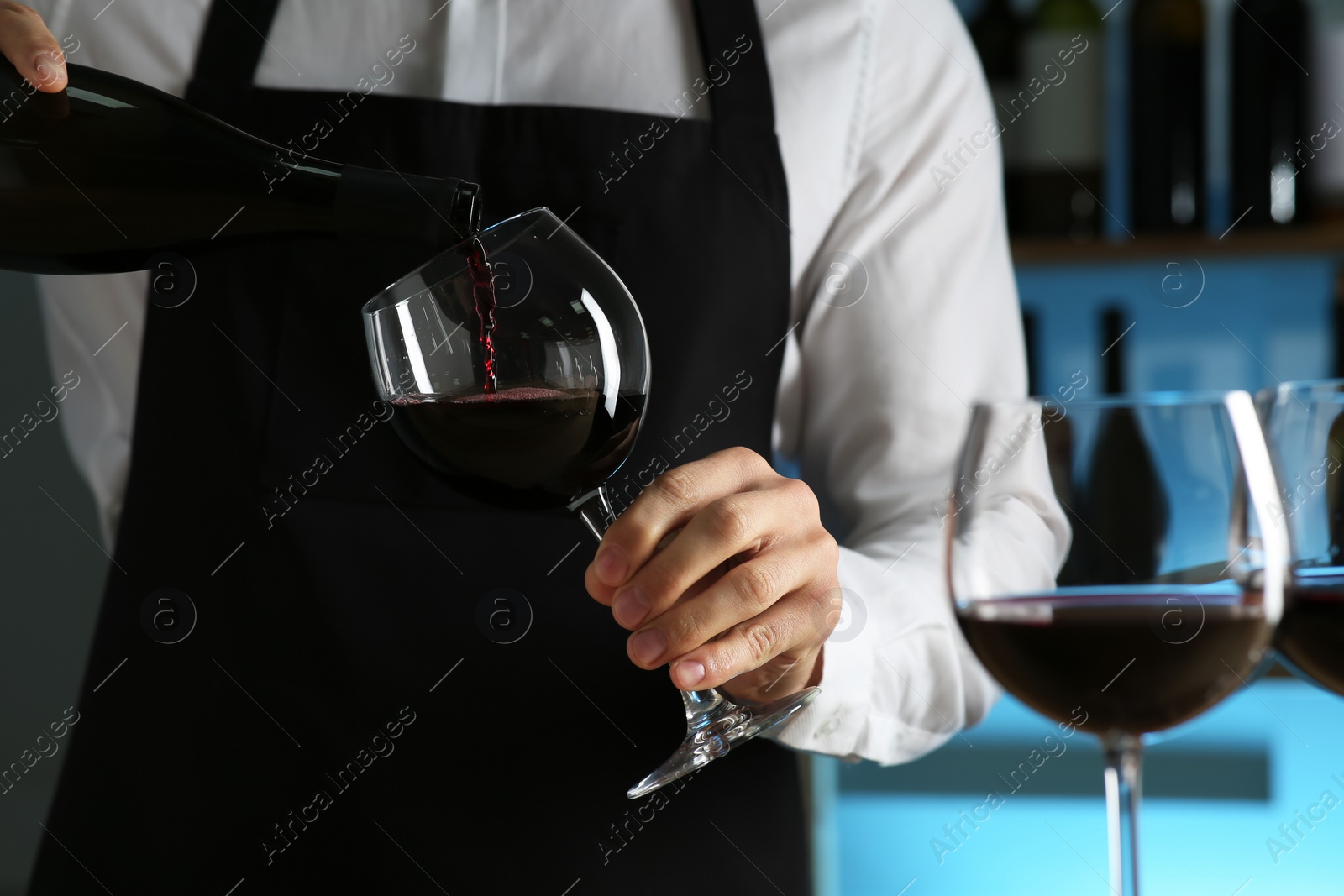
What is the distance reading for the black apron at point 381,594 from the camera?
83 cm

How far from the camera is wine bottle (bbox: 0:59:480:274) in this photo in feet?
2.10

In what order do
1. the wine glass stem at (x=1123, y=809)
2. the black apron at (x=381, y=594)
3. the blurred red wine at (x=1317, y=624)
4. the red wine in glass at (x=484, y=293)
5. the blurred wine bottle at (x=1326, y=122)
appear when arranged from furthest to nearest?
the blurred wine bottle at (x=1326, y=122)
the black apron at (x=381, y=594)
the red wine in glass at (x=484, y=293)
the blurred red wine at (x=1317, y=624)
the wine glass stem at (x=1123, y=809)

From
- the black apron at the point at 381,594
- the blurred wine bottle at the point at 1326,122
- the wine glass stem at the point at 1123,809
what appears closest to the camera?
the wine glass stem at the point at 1123,809

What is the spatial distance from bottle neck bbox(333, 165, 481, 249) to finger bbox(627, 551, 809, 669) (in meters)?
0.22

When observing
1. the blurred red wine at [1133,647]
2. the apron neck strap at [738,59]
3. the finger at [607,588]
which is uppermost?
the apron neck strap at [738,59]

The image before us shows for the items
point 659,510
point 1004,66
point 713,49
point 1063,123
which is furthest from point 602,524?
point 1004,66

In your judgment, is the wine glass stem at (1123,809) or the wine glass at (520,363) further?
the wine glass at (520,363)

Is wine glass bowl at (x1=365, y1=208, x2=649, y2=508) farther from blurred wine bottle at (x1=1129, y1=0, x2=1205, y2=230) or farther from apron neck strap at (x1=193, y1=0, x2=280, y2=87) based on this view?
blurred wine bottle at (x1=1129, y1=0, x2=1205, y2=230)

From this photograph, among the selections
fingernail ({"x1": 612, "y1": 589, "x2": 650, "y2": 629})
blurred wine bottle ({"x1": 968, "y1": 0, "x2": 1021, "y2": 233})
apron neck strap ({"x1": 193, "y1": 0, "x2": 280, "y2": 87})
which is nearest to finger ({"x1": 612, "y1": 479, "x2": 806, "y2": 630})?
fingernail ({"x1": 612, "y1": 589, "x2": 650, "y2": 629})

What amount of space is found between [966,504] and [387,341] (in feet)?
0.98

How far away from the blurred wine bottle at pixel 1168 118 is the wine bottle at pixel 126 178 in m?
1.11

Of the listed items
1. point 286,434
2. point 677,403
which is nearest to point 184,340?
point 286,434

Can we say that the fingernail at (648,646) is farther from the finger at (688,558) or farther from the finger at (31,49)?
the finger at (31,49)

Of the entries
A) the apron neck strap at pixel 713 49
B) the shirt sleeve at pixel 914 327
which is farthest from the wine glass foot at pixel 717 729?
the apron neck strap at pixel 713 49
